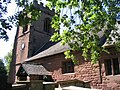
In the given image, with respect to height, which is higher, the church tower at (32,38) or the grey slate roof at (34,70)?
the church tower at (32,38)

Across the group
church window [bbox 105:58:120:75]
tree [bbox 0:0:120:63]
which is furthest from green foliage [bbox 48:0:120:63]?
church window [bbox 105:58:120:75]

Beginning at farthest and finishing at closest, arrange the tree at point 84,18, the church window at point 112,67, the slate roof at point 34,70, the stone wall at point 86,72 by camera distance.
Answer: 1. the slate roof at point 34,70
2. the church window at point 112,67
3. the stone wall at point 86,72
4. the tree at point 84,18

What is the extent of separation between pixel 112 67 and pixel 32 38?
14.5 m

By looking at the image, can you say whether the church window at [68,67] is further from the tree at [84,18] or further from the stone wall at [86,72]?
the tree at [84,18]

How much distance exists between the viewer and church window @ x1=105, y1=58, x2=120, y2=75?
1625 centimetres

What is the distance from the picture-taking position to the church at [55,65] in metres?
16.5

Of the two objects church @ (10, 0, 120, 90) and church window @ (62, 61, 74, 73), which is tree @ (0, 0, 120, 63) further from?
church window @ (62, 61, 74, 73)

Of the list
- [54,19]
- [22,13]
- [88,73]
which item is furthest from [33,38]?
[22,13]

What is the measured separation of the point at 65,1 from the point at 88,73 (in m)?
8.52

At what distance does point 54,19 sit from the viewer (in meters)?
11.8

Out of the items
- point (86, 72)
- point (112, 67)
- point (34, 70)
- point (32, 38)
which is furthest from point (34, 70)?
point (32, 38)

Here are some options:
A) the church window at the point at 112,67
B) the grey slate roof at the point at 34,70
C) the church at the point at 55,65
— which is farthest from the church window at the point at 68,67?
the church window at the point at 112,67

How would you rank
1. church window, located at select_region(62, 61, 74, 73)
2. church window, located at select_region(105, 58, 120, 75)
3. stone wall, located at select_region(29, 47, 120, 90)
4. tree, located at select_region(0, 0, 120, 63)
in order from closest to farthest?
tree, located at select_region(0, 0, 120, 63)
stone wall, located at select_region(29, 47, 120, 90)
church window, located at select_region(105, 58, 120, 75)
church window, located at select_region(62, 61, 74, 73)

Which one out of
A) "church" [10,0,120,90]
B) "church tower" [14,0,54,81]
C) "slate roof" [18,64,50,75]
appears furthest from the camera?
"church tower" [14,0,54,81]
